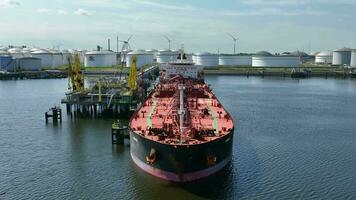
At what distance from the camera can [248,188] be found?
25734 mm

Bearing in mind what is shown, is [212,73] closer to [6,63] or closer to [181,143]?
[6,63]

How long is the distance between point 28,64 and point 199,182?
119931mm

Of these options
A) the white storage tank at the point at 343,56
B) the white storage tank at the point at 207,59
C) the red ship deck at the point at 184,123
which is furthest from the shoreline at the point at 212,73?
the red ship deck at the point at 184,123

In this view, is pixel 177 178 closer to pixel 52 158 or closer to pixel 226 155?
pixel 226 155

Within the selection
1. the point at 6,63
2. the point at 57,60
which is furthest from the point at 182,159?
the point at 57,60

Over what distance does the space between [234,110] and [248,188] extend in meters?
31.1

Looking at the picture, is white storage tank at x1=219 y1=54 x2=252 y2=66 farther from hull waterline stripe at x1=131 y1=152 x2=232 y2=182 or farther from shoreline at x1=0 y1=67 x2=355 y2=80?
hull waterline stripe at x1=131 y1=152 x2=232 y2=182

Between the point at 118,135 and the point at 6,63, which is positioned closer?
the point at 118,135

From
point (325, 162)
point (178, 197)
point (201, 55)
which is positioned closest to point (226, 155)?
point (178, 197)

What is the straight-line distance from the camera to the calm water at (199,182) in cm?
2516

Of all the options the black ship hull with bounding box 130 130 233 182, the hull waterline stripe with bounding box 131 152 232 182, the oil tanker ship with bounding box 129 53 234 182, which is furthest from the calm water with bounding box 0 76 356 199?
the oil tanker ship with bounding box 129 53 234 182

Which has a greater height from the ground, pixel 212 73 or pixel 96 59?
pixel 96 59

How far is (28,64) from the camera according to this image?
442 feet

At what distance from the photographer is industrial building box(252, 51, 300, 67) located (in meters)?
167
